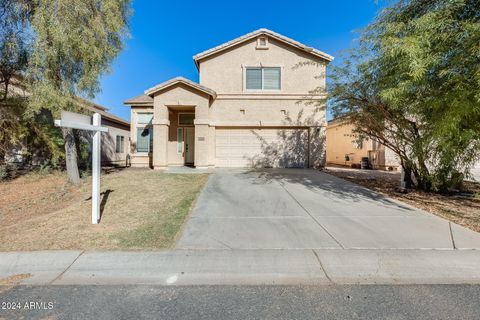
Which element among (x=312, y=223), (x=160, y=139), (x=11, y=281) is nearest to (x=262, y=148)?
(x=160, y=139)

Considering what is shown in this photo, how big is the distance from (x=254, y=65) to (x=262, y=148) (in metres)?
5.11

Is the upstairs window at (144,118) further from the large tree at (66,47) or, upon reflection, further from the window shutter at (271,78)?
the window shutter at (271,78)

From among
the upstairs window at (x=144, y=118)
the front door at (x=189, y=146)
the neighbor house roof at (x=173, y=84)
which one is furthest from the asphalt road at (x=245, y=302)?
the upstairs window at (x=144, y=118)

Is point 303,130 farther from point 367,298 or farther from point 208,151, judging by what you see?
point 367,298

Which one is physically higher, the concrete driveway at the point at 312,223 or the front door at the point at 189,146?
the front door at the point at 189,146

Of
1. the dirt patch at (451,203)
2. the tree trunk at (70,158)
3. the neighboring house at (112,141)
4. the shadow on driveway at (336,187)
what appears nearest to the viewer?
the dirt patch at (451,203)

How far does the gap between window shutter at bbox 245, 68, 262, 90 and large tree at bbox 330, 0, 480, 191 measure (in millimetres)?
7034

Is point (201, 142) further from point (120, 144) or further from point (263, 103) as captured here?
point (120, 144)

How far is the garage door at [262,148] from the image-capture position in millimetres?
15258

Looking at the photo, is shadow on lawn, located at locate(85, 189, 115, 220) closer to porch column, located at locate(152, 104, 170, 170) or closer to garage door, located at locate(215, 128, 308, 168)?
porch column, located at locate(152, 104, 170, 170)

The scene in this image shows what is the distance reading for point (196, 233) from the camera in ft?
16.6

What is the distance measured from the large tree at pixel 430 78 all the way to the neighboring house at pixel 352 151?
3015 mm

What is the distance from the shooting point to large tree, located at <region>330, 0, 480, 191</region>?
5238 mm

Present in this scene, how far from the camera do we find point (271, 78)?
15.5 meters
